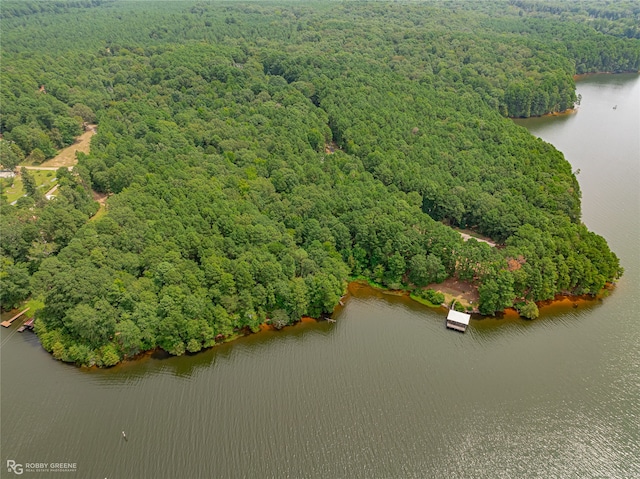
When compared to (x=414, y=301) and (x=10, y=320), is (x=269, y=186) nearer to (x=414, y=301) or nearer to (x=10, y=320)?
(x=414, y=301)

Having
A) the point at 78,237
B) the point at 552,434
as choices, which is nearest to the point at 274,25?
the point at 78,237

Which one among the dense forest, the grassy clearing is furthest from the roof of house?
the grassy clearing

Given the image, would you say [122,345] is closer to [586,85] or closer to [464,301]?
[464,301]

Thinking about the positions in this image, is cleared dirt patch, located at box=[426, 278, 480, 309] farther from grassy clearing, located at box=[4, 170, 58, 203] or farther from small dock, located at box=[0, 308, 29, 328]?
grassy clearing, located at box=[4, 170, 58, 203]

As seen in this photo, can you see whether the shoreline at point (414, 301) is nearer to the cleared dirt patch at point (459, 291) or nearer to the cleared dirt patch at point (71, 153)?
the cleared dirt patch at point (459, 291)

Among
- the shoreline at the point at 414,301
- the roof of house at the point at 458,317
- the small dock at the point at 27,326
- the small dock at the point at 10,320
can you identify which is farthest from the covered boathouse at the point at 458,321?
the small dock at the point at 10,320

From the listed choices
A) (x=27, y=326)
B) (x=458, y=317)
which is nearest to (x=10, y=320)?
(x=27, y=326)
